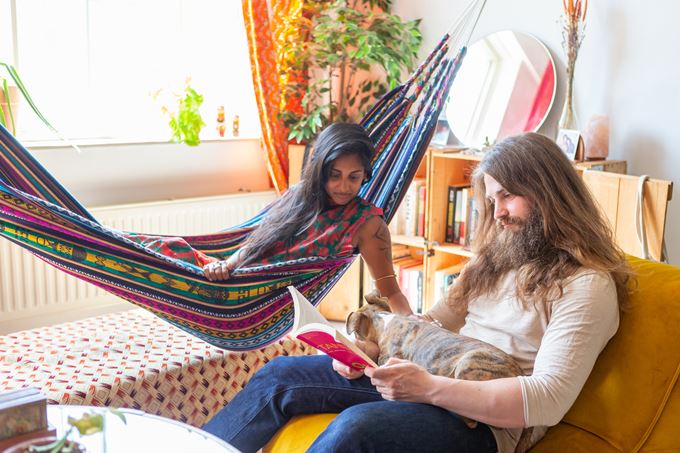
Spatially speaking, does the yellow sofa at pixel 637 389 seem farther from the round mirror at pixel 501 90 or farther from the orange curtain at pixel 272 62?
the orange curtain at pixel 272 62

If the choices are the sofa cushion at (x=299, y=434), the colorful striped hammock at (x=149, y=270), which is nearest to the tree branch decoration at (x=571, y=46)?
the colorful striped hammock at (x=149, y=270)

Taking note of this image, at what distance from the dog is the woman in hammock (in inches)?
13.5

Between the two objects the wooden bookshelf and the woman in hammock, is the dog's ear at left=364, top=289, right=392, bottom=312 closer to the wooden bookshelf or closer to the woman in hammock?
the woman in hammock

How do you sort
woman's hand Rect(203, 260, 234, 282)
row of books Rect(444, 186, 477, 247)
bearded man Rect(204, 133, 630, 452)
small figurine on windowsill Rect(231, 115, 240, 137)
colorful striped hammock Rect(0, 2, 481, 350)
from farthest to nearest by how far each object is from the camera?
small figurine on windowsill Rect(231, 115, 240, 137) < row of books Rect(444, 186, 477, 247) < woman's hand Rect(203, 260, 234, 282) < colorful striped hammock Rect(0, 2, 481, 350) < bearded man Rect(204, 133, 630, 452)

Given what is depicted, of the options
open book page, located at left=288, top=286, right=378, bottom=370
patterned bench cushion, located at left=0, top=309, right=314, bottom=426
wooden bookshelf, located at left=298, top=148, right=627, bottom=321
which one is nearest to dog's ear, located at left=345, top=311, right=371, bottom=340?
open book page, located at left=288, top=286, right=378, bottom=370

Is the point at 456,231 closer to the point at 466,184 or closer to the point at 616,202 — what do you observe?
the point at 466,184

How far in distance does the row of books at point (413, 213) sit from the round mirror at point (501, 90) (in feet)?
0.91

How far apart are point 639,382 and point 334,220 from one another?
0.95m

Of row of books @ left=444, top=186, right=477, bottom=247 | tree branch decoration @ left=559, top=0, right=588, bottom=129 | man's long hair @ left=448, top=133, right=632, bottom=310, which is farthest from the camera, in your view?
row of books @ left=444, top=186, right=477, bottom=247

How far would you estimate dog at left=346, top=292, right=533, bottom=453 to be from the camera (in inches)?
51.9

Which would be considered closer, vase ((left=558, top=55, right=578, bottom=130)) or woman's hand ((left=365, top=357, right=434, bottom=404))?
woman's hand ((left=365, top=357, right=434, bottom=404))

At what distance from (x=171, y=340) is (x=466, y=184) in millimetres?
1513

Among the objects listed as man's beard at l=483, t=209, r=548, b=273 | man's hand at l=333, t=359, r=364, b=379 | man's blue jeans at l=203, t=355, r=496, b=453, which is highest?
man's beard at l=483, t=209, r=548, b=273

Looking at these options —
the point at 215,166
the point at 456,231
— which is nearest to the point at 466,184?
the point at 456,231
